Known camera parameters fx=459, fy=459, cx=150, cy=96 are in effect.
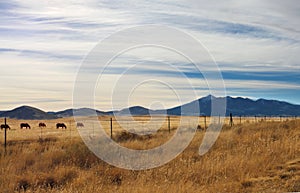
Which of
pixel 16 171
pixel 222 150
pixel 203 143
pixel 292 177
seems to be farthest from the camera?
pixel 203 143

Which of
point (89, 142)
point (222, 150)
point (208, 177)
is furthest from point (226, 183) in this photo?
point (89, 142)

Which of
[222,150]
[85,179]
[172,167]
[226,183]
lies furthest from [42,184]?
[222,150]

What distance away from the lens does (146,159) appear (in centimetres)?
1576

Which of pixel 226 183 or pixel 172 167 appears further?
pixel 172 167

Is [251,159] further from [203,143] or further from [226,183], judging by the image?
[203,143]

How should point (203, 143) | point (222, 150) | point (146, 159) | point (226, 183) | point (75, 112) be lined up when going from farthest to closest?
point (203, 143), point (222, 150), point (146, 159), point (75, 112), point (226, 183)

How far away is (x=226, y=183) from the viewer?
38.1ft

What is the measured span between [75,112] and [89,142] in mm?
6771

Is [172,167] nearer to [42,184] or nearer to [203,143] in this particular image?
[42,184]

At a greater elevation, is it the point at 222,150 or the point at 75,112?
the point at 75,112

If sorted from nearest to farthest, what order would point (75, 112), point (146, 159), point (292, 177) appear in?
point (292, 177) → point (75, 112) → point (146, 159)

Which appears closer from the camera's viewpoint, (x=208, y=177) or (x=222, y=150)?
(x=208, y=177)

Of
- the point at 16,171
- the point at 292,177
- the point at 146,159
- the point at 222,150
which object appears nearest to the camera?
the point at 292,177

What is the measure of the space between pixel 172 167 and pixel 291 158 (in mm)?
4088
